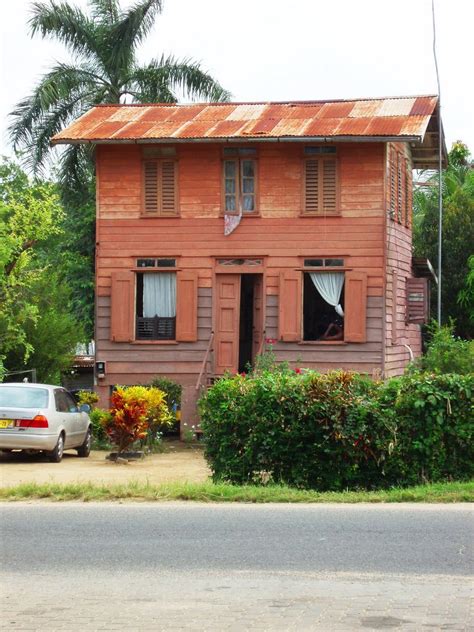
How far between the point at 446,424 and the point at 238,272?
1302 centimetres

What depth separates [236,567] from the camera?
8906 mm

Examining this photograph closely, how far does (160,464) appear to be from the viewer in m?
21.8

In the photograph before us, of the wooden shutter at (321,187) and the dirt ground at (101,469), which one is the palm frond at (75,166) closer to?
the wooden shutter at (321,187)

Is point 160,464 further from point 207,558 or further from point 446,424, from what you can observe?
point 207,558

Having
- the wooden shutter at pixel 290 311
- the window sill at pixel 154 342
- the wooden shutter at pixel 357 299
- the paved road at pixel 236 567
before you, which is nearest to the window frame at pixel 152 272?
the window sill at pixel 154 342

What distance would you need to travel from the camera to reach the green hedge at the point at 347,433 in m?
13.9

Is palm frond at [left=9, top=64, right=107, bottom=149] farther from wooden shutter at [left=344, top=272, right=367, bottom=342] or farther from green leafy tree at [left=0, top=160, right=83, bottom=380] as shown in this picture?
wooden shutter at [left=344, top=272, right=367, bottom=342]

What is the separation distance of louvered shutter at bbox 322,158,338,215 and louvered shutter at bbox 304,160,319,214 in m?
0.16

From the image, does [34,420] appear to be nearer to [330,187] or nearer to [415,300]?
[330,187]

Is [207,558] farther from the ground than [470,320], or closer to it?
closer to it

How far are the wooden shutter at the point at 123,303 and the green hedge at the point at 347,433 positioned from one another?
42.2 ft

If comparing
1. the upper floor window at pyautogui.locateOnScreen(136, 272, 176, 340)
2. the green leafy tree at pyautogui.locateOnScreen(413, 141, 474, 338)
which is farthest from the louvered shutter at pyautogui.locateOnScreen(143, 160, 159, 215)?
the green leafy tree at pyautogui.locateOnScreen(413, 141, 474, 338)

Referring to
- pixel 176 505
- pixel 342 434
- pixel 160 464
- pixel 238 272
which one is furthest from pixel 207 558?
pixel 238 272

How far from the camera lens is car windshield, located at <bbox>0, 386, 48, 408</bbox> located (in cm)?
2070
